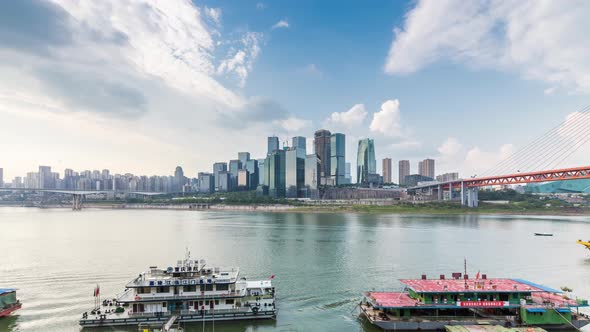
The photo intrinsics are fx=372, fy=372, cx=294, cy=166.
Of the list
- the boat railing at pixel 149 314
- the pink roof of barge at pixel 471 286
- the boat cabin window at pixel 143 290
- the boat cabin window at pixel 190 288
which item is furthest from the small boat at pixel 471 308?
the boat cabin window at pixel 143 290

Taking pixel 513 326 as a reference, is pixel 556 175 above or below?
above

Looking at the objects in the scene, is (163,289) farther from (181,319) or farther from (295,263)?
(295,263)

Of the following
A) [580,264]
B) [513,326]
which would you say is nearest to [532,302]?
[513,326]

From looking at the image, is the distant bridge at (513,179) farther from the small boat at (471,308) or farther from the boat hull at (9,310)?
the boat hull at (9,310)

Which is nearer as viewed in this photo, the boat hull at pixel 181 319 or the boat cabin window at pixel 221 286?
the boat hull at pixel 181 319

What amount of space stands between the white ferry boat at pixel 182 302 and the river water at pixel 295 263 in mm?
1120

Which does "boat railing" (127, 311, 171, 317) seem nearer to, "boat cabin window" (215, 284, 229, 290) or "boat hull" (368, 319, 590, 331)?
"boat cabin window" (215, 284, 229, 290)

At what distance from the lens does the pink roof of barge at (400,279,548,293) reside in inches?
1175

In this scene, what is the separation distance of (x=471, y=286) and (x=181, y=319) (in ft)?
78.1

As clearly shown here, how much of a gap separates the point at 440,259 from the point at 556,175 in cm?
9839

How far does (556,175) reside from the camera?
411 ft

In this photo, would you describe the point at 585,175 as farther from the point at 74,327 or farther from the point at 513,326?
the point at 74,327

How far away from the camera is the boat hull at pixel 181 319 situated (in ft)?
91.1

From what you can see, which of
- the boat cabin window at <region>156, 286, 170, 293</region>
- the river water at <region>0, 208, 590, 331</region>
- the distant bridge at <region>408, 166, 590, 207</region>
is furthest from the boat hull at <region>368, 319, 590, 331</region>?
the distant bridge at <region>408, 166, 590, 207</region>
